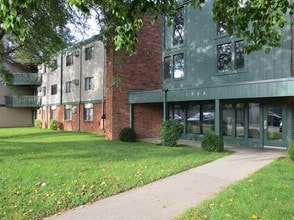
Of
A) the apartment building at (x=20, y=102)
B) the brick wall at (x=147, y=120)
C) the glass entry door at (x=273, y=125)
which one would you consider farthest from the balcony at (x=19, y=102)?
the glass entry door at (x=273, y=125)

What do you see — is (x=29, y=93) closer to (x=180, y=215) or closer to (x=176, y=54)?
(x=176, y=54)

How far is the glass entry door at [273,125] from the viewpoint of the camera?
546 inches

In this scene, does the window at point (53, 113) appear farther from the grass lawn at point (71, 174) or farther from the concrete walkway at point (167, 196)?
the concrete walkway at point (167, 196)

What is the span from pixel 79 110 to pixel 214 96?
15.2m

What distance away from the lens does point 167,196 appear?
21.2ft

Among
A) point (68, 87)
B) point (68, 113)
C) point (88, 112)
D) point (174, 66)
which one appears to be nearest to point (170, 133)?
point (174, 66)

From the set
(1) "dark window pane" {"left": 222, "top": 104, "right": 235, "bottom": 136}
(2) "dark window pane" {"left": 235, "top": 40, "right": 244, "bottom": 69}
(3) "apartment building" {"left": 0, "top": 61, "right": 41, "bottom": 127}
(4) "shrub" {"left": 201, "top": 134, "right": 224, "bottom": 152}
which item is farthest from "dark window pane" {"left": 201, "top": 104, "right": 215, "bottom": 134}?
(3) "apartment building" {"left": 0, "top": 61, "right": 41, "bottom": 127}

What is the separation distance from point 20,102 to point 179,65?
951 inches

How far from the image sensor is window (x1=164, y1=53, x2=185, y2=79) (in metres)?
18.2

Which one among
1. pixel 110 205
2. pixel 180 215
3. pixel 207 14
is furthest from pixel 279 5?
pixel 207 14

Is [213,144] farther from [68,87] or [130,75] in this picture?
[68,87]

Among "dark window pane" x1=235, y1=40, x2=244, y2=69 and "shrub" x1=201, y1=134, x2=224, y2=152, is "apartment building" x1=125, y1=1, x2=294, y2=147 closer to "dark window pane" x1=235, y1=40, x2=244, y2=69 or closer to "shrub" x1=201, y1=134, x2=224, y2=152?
"dark window pane" x1=235, y1=40, x2=244, y2=69

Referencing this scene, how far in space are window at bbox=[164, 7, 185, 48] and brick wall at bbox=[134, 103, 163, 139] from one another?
3.96 meters

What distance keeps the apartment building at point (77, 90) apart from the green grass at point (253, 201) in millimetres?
15006
